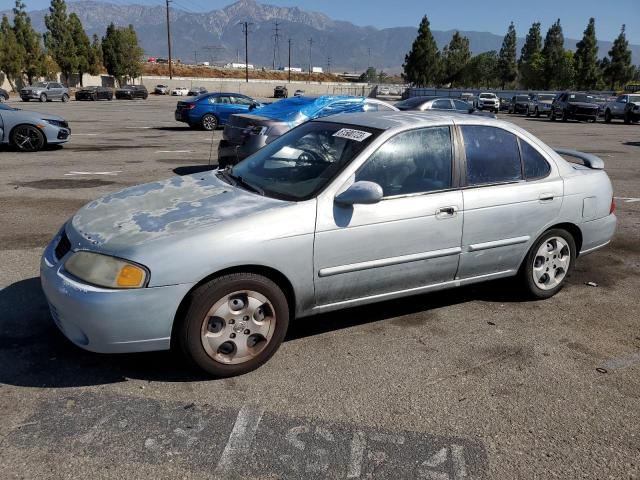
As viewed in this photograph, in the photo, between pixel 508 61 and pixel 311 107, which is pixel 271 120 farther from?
pixel 508 61

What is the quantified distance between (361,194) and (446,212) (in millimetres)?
794

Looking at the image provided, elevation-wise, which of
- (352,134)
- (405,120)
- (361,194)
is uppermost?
(405,120)

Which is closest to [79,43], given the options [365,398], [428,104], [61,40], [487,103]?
[61,40]

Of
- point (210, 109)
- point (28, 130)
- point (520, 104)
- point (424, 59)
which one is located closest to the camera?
point (28, 130)

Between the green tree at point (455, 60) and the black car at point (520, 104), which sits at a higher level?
the green tree at point (455, 60)

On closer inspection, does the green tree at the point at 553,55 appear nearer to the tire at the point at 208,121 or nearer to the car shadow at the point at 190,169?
the tire at the point at 208,121

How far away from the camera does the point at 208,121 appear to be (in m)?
20.8

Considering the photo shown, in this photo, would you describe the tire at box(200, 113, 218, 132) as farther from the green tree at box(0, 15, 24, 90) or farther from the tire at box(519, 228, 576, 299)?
the green tree at box(0, 15, 24, 90)

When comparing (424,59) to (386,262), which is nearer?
(386,262)

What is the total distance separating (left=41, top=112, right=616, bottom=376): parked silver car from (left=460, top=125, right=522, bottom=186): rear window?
1cm

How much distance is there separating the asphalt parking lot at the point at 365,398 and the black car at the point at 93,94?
2016 inches

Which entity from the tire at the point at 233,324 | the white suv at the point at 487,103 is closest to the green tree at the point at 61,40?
the white suv at the point at 487,103

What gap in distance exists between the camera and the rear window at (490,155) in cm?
438

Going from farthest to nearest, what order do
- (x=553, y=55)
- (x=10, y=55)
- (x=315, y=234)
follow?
1. (x=553, y=55)
2. (x=10, y=55)
3. (x=315, y=234)
